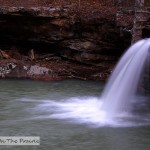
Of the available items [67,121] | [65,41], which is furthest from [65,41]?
[67,121]

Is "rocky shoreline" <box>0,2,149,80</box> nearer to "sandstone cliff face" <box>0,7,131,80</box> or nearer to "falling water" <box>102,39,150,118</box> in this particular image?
"sandstone cliff face" <box>0,7,131,80</box>

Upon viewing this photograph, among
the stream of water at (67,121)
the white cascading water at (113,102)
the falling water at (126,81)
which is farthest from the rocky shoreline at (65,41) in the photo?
the white cascading water at (113,102)

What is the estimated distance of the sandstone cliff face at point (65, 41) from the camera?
55.5 feet

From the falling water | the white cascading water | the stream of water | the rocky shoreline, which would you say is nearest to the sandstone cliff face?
the rocky shoreline

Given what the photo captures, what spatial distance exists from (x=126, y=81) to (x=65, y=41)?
5.94 metres

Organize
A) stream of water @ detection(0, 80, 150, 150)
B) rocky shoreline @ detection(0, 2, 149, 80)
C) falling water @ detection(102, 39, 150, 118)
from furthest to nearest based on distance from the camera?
rocky shoreline @ detection(0, 2, 149, 80)
falling water @ detection(102, 39, 150, 118)
stream of water @ detection(0, 80, 150, 150)

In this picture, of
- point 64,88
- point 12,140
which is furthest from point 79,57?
point 12,140

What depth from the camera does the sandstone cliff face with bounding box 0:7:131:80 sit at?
55.5ft

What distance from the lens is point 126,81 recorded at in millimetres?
12375

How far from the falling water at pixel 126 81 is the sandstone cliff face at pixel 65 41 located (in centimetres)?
316

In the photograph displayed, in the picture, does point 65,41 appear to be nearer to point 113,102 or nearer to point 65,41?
point 65,41

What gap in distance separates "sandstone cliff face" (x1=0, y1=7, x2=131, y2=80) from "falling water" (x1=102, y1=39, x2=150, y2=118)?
3.16 metres

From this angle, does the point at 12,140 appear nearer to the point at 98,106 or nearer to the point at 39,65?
the point at 98,106

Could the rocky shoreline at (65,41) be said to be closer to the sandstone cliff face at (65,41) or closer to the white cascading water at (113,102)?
the sandstone cliff face at (65,41)
